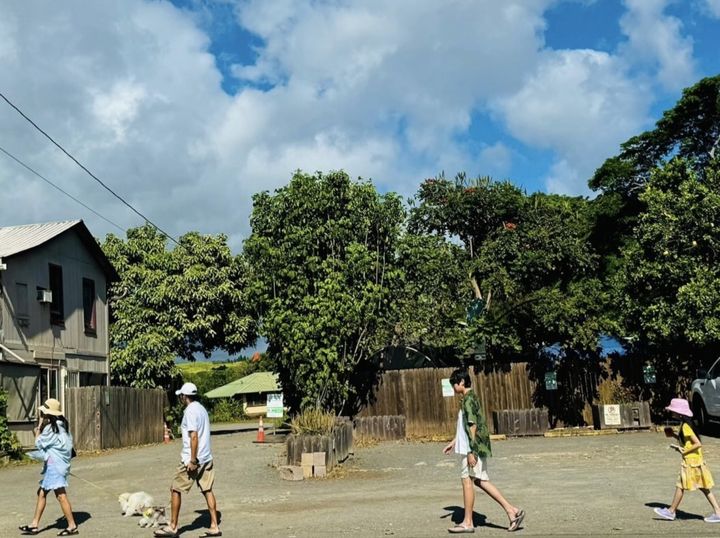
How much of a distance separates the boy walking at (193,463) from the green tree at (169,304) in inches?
962

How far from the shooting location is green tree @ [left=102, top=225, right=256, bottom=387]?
33469mm

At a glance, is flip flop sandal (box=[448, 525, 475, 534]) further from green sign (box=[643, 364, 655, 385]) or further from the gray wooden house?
the gray wooden house

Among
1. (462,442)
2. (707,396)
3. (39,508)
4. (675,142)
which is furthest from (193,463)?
(675,142)

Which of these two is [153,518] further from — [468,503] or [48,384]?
[48,384]

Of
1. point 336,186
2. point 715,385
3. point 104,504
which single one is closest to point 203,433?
point 104,504

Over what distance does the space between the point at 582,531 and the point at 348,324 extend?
13.6m

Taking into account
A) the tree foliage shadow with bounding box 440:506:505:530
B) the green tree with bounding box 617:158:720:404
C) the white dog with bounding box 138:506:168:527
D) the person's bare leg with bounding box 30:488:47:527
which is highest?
the green tree with bounding box 617:158:720:404

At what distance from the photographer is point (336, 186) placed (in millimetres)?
24641

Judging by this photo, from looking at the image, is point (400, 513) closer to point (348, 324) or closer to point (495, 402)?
point (348, 324)

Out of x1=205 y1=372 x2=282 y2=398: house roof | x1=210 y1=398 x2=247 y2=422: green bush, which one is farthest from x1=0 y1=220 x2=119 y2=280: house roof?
x1=210 y1=398 x2=247 y2=422: green bush

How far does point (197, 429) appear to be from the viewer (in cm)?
930

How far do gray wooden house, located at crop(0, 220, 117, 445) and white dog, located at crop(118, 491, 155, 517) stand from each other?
11.6 m

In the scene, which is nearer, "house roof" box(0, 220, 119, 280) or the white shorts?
the white shorts

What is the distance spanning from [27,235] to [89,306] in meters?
3.31
